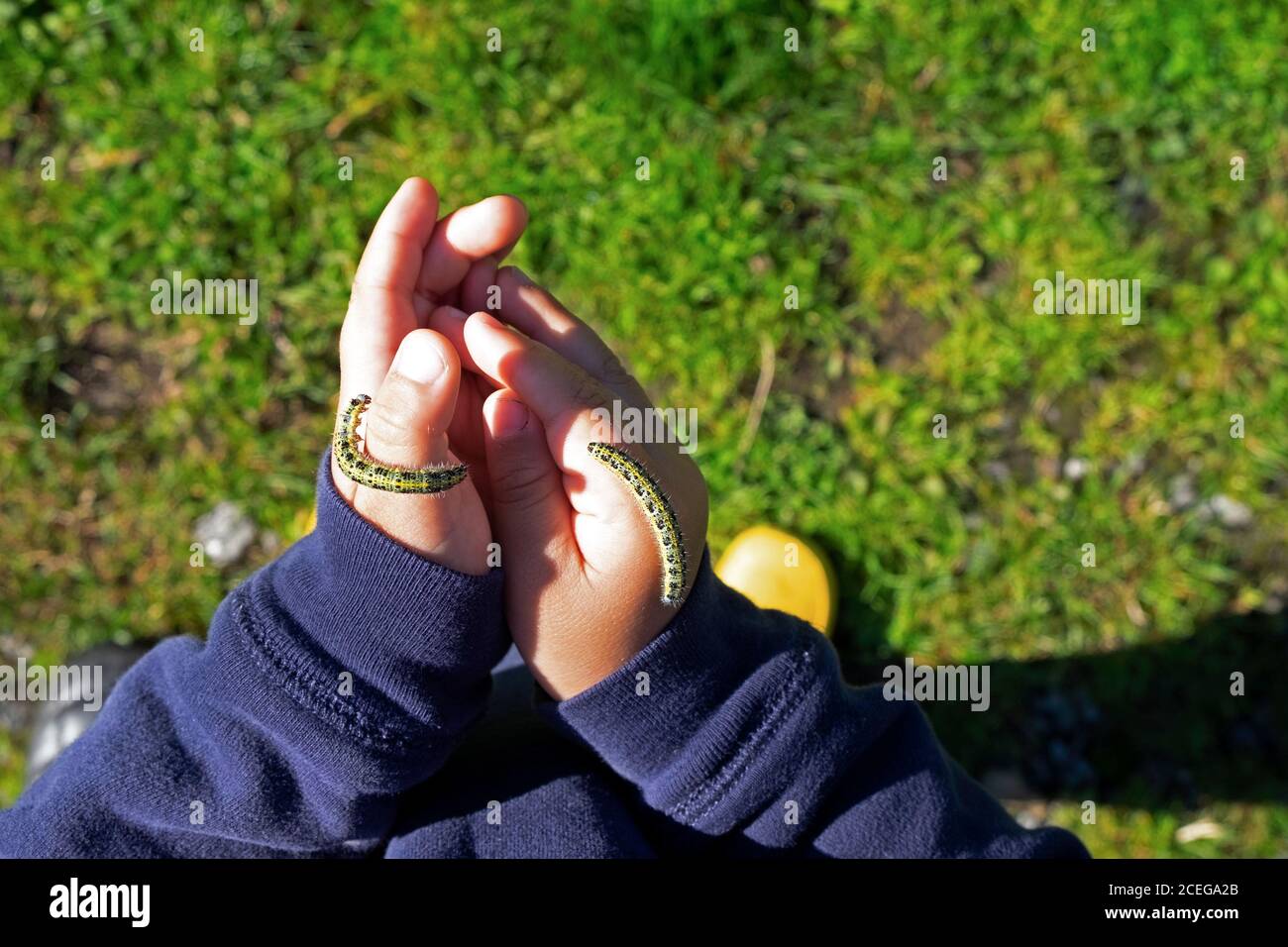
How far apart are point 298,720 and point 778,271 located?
2.30 metres

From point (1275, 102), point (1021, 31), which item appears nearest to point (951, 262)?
point (1021, 31)

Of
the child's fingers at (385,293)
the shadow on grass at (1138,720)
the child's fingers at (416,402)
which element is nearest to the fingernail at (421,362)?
the child's fingers at (416,402)

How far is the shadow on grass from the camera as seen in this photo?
3438 millimetres

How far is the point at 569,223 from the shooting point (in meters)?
3.54

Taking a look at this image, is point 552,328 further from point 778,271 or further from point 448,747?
point 778,271

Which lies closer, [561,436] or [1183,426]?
[561,436]

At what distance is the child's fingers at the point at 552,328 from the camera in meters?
2.09

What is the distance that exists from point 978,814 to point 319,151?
9.41 feet

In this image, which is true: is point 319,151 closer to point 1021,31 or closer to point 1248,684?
point 1021,31

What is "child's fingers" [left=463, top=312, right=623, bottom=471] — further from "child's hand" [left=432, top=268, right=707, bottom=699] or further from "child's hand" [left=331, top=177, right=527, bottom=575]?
"child's hand" [left=331, top=177, right=527, bottom=575]

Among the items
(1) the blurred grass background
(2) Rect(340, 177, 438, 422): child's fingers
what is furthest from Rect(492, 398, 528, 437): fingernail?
(1) the blurred grass background

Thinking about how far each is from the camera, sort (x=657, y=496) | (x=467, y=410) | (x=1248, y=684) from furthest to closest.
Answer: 1. (x=1248, y=684)
2. (x=467, y=410)
3. (x=657, y=496)

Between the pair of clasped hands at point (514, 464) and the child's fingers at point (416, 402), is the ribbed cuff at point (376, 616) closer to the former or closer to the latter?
the pair of clasped hands at point (514, 464)

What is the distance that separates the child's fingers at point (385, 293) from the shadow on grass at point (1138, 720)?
2.04 m
